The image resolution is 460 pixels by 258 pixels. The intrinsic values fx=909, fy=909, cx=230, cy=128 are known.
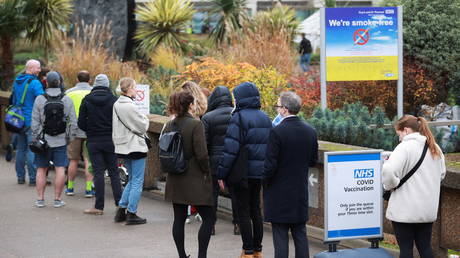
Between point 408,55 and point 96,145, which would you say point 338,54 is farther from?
point 96,145

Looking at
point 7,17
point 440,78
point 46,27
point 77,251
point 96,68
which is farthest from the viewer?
point 46,27

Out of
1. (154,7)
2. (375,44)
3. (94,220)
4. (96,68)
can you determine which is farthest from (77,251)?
(154,7)

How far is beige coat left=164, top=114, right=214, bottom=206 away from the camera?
27.3 feet

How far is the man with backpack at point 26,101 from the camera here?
1324 cm

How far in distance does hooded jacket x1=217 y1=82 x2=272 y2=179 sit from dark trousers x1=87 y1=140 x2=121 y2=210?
287cm

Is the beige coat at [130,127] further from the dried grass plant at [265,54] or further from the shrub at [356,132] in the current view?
the dried grass plant at [265,54]

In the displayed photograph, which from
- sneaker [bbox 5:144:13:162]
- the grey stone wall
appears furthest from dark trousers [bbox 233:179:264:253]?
the grey stone wall

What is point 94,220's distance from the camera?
11.2 m

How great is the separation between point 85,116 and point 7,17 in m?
9.86

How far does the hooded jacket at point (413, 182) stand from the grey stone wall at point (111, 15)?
641 inches

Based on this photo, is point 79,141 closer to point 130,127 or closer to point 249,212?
point 130,127

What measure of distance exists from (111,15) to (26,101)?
1006 cm

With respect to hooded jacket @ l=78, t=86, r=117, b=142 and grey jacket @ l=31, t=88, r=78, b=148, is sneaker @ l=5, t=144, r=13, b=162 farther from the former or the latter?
hooded jacket @ l=78, t=86, r=117, b=142

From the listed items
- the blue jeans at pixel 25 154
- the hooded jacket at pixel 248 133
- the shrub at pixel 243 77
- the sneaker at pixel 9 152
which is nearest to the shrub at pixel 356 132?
the shrub at pixel 243 77
